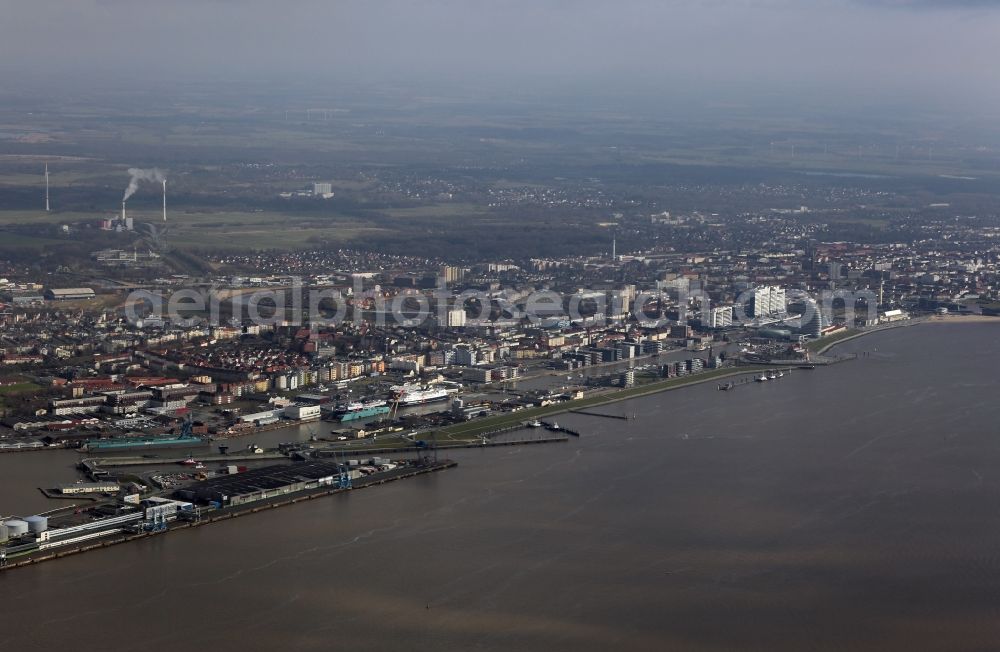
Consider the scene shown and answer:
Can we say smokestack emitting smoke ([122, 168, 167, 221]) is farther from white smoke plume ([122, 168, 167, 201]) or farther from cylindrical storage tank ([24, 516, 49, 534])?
cylindrical storage tank ([24, 516, 49, 534])

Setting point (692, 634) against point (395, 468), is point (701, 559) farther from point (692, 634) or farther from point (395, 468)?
point (395, 468)

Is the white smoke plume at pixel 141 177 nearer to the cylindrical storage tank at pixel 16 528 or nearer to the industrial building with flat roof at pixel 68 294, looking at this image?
the industrial building with flat roof at pixel 68 294

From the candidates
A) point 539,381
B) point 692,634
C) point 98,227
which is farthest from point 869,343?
point 98,227

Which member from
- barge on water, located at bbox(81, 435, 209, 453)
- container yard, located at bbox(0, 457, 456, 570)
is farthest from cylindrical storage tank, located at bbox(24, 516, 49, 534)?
barge on water, located at bbox(81, 435, 209, 453)

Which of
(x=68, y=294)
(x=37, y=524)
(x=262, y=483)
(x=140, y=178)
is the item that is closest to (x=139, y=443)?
(x=262, y=483)

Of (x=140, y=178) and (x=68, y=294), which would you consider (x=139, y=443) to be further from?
(x=140, y=178)

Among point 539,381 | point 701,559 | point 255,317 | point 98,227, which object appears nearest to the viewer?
point 701,559
